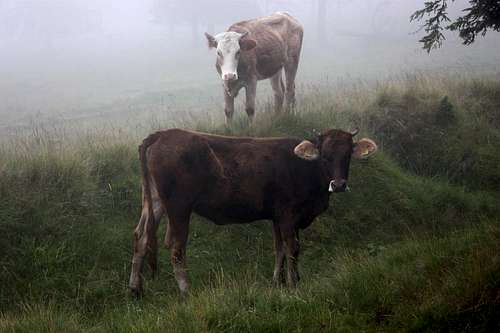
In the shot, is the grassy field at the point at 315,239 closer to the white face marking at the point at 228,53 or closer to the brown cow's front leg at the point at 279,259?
the brown cow's front leg at the point at 279,259

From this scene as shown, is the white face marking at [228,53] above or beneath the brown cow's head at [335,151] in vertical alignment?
above

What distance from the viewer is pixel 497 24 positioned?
8219 mm

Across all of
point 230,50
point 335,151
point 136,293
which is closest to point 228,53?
point 230,50

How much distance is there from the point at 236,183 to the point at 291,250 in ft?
3.69

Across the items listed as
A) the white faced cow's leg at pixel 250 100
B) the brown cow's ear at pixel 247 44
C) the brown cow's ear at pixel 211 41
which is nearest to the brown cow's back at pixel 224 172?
the white faced cow's leg at pixel 250 100

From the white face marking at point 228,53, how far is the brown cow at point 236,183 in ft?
9.31

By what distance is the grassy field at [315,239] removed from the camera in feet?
14.0

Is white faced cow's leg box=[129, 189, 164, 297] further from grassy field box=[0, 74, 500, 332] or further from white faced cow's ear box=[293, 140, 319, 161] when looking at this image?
white faced cow's ear box=[293, 140, 319, 161]

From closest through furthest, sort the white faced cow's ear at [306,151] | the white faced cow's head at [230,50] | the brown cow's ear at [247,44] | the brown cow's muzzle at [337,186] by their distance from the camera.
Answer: the brown cow's muzzle at [337,186] → the white faced cow's ear at [306,151] → the white faced cow's head at [230,50] → the brown cow's ear at [247,44]

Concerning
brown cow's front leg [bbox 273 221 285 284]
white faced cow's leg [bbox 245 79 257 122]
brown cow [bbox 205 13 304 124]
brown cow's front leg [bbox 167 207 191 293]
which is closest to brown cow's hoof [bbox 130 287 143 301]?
brown cow's front leg [bbox 167 207 191 293]

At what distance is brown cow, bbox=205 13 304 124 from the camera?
363 inches

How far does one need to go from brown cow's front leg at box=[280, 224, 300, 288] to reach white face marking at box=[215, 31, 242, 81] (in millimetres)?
3682

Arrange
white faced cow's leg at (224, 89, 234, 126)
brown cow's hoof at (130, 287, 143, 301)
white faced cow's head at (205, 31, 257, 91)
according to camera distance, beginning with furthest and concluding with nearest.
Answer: white faced cow's leg at (224, 89, 234, 126), white faced cow's head at (205, 31, 257, 91), brown cow's hoof at (130, 287, 143, 301)

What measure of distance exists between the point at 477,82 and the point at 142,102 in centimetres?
1910
